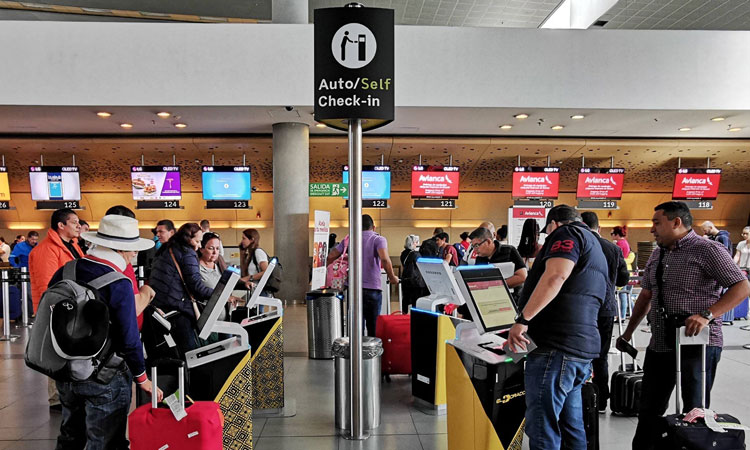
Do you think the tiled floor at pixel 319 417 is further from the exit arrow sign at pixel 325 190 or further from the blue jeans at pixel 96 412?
the exit arrow sign at pixel 325 190

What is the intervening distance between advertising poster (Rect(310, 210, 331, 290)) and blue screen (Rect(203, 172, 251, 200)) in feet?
12.6

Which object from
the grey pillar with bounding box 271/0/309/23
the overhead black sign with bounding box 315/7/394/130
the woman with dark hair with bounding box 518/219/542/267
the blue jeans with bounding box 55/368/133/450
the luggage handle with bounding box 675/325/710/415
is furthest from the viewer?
the grey pillar with bounding box 271/0/309/23

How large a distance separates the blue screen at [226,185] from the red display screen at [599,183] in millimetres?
7364

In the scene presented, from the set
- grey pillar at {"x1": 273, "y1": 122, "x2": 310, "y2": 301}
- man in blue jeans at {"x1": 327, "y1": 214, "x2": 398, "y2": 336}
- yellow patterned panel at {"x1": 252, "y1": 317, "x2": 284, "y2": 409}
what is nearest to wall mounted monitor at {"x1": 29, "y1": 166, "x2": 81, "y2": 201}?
grey pillar at {"x1": 273, "y1": 122, "x2": 310, "y2": 301}

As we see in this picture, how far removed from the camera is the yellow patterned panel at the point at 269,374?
403 cm

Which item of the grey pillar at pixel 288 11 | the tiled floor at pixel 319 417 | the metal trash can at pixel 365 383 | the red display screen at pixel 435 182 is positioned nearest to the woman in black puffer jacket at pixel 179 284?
the tiled floor at pixel 319 417

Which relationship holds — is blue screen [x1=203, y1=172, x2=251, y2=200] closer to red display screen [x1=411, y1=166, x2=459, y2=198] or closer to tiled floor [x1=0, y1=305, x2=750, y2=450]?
red display screen [x1=411, y1=166, x2=459, y2=198]

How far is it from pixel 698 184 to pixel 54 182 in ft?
46.7

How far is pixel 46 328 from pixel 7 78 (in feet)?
22.5

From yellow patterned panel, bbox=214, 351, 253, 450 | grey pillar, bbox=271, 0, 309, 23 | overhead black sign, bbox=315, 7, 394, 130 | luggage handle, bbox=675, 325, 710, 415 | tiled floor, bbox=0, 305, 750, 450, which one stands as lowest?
tiled floor, bbox=0, 305, 750, 450

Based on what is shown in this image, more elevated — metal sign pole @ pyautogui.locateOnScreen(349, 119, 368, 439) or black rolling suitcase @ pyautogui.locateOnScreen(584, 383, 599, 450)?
metal sign pole @ pyautogui.locateOnScreen(349, 119, 368, 439)

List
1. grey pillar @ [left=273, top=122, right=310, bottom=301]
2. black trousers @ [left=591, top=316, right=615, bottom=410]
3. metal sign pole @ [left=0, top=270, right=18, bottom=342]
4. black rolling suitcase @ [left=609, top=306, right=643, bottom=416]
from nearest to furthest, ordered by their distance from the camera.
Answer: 1. black trousers @ [left=591, top=316, right=615, bottom=410]
2. black rolling suitcase @ [left=609, top=306, right=643, bottom=416]
3. metal sign pole @ [left=0, top=270, right=18, bottom=342]
4. grey pillar @ [left=273, top=122, right=310, bottom=301]

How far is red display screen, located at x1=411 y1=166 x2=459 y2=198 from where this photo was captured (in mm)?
10438

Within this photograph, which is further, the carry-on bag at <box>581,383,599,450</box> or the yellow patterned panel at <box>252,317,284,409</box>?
the yellow patterned panel at <box>252,317,284,409</box>
